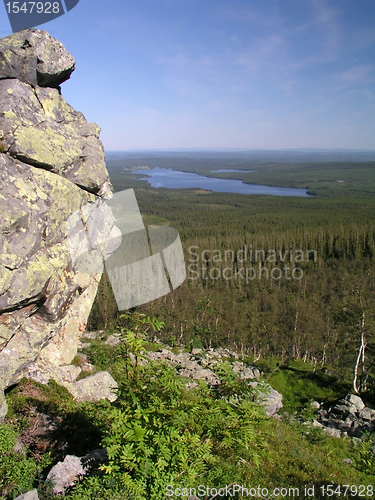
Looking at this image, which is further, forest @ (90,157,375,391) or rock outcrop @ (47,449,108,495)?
forest @ (90,157,375,391)

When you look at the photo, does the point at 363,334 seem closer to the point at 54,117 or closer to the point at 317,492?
the point at 317,492

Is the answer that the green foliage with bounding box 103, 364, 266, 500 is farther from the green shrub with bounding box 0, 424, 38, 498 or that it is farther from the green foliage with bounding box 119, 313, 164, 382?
the green shrub with bounding box 0, 424, 38, 498

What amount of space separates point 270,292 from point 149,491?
53089 mm

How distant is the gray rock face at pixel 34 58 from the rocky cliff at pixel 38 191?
0.02m

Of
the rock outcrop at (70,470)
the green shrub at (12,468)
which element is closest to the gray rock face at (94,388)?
the green shrub at (12,468)

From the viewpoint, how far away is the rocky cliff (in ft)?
22.0

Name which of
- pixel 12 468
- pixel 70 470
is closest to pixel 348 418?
pixel 70 470

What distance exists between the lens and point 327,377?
3050 cm

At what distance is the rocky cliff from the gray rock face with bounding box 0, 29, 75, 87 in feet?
0.07

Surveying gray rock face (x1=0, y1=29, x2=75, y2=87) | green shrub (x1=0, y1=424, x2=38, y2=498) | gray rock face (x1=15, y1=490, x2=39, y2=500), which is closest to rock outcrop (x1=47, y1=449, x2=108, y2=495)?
gray rock face (x1=15, y1=490, x2=39, y2=500)

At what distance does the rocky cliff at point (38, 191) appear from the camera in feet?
22.0

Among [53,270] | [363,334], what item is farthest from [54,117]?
[363,334]

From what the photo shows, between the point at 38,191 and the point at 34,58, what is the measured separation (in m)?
3.59

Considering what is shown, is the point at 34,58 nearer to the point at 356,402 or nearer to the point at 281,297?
the point at 356,402
